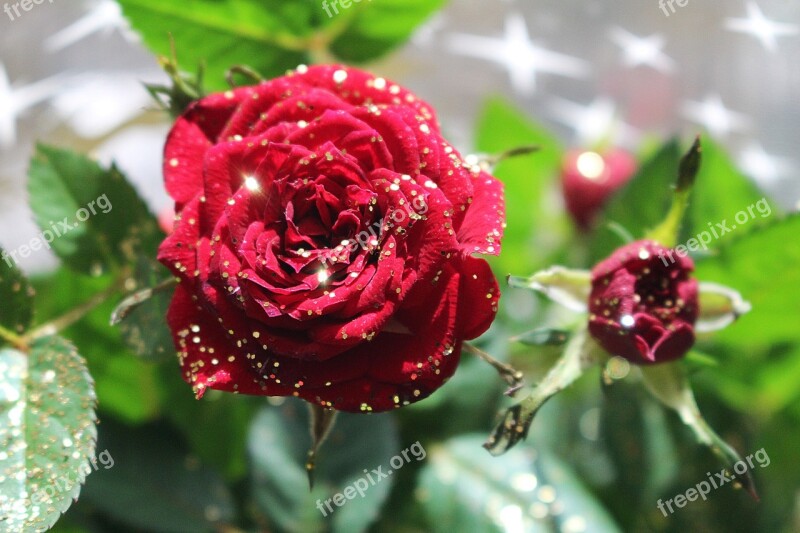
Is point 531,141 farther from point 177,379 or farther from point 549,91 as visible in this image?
point 177,379

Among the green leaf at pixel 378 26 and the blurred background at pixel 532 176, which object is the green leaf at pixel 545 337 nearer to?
the blurred background at pixel 532 176

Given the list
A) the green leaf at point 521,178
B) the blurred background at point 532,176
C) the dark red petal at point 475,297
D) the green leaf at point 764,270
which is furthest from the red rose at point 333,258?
the green leaf at point 521,178

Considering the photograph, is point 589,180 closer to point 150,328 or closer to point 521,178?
point 521,178

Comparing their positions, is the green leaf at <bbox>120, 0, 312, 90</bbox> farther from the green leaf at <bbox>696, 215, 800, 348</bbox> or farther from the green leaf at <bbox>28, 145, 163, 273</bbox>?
the green leaf at <bbox>696, 215, 800, 348</bbox>

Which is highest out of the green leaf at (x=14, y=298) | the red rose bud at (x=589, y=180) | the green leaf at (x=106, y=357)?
the green leaf at (x=14, y=298)

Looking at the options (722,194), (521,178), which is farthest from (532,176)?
(722,194)

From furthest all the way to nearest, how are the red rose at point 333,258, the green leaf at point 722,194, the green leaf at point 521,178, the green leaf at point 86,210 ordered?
the green leaf at point 521,178, the green leaf at point 722,194, the green leaf at point 86,210, the red rose at point 333,258

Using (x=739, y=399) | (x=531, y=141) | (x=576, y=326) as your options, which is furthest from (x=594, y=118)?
(x=576, y=326)

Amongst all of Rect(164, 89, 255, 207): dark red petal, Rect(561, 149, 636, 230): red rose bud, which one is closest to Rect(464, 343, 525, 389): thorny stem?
Rect(164, 89, 255, 207): dark red petal
